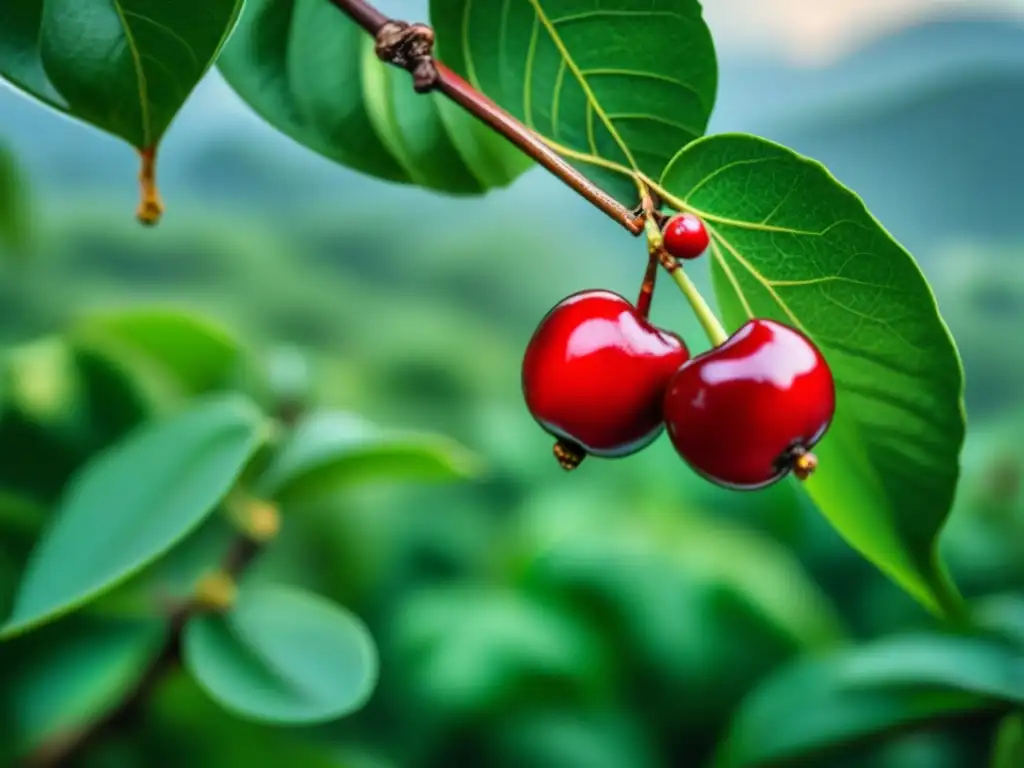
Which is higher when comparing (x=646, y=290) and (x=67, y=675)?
(x=646, y=290)

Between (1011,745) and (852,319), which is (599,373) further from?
(1011,745)

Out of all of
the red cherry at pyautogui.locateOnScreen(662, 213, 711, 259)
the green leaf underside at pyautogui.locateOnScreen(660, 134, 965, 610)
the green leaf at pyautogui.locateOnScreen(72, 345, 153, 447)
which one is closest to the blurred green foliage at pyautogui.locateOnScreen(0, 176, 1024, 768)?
the green leaf at pyautogui.locateOnScreen(72, 345, 153, 447)

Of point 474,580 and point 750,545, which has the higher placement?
point 750,545

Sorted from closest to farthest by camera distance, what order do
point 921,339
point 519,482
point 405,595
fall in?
point 921,339 → point 405,595 → point 519,482

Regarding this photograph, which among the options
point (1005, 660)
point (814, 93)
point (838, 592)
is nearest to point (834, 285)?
point (1005, 660)

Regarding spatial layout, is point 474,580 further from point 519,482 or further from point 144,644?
point 144,644

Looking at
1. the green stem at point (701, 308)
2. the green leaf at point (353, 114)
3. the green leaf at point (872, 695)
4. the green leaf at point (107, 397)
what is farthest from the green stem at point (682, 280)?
the green leaf at point (107, 397)

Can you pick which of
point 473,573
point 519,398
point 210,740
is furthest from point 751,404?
point 519,398

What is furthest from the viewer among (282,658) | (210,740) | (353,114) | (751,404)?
(210,740)
